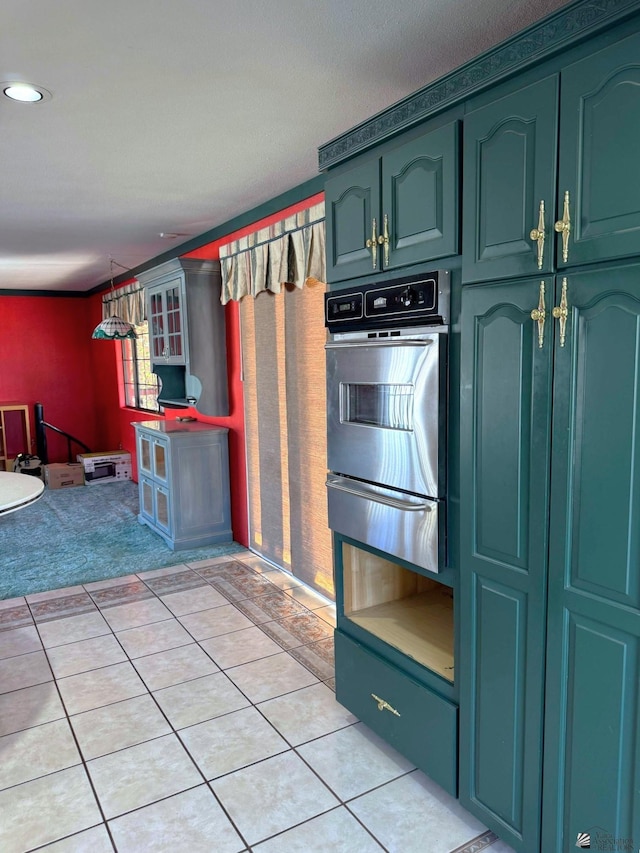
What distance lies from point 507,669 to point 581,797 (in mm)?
336

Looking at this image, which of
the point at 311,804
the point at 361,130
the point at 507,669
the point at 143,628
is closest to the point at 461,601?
the point at 507,669

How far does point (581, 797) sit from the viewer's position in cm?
155

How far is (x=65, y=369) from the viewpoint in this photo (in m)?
8.15

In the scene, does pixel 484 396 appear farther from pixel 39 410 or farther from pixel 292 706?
pixel 39 410

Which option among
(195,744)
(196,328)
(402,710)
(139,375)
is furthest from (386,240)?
(139,375)

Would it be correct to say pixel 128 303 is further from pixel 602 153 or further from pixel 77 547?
pixel 602 153

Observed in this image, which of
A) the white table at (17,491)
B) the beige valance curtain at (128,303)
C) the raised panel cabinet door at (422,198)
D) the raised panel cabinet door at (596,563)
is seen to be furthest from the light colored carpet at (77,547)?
the raised panel cabinet door at (596,563)

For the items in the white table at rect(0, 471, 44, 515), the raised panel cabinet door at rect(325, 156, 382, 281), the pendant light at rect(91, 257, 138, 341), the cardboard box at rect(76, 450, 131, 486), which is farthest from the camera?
the cardboard box at rect(76, 450, 131, 486)

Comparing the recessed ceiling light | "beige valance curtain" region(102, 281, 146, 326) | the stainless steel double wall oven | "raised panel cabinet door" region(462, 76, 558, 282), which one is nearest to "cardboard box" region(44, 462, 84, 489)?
"beige valance curtain" region(102, 281, 146, 326)

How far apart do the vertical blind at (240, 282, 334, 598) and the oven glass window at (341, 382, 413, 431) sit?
1.31 metres

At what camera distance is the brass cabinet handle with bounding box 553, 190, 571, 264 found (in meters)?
1.43

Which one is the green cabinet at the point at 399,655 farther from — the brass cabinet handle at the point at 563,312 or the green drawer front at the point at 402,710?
the brass cabinet handle at the point at 563,312

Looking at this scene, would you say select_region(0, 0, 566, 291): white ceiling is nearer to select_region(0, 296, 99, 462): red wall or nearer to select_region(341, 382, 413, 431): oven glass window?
select_region(341, 382, 413, 431): oven glass window

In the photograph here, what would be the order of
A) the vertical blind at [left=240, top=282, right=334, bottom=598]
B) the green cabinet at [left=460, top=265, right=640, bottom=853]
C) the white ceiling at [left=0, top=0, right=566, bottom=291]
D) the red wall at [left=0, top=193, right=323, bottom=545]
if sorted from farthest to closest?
the red wall at [left=0, top=193, right=323, bottom=545], the vertical blind at [left=240, top=282, right=334, bottom=598], the white ceiling at [left=0, top=0, right=566, bottom=291], the green cabinet at [left=460, top=265, right=640, bottom=853]
